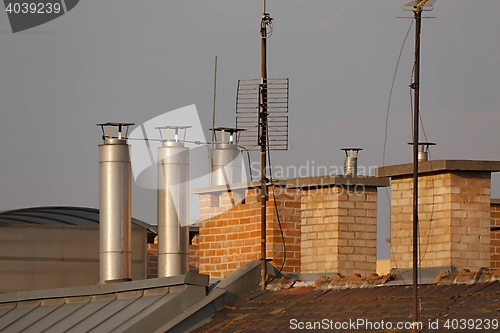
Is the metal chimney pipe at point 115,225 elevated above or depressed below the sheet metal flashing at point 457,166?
below

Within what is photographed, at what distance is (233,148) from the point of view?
70.9 ft

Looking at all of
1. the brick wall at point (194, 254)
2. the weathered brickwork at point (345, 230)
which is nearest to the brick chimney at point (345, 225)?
the weathered brickwork at point (345, 230)

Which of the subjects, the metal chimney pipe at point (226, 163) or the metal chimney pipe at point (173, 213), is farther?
the metal chimney pipe at point (226, 163)

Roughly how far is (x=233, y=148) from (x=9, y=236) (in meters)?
4.69

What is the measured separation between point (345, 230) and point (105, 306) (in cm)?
289

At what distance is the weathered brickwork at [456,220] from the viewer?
457 inches

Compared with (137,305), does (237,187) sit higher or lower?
higher

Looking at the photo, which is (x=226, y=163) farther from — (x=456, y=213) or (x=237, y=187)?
(x=456, y=213)

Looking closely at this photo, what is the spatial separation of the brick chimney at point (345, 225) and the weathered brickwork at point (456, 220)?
1138mm

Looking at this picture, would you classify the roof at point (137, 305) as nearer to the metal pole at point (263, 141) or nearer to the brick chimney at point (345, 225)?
the metal pole at point (263, 141)

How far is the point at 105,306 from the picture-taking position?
13219 mm

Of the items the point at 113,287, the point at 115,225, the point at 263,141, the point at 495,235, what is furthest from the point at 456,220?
the point at 115,225

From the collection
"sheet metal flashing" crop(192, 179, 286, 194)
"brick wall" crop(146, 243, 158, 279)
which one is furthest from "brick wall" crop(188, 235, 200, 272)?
"sheet metal flashing" crop(192, 179, 286, 194)

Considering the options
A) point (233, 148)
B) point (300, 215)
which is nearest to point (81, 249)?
point (233, 148)
